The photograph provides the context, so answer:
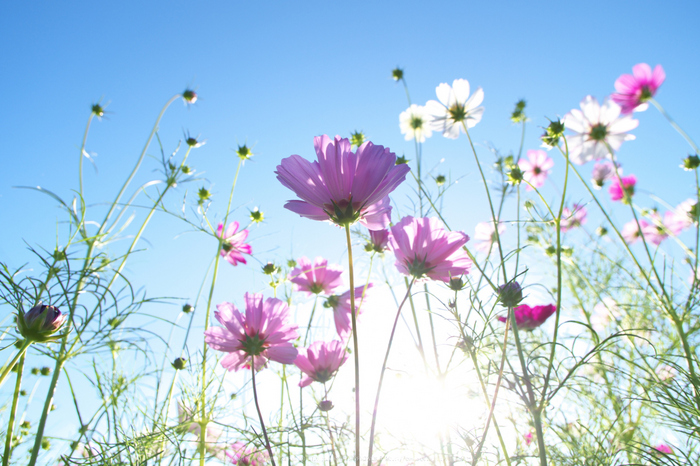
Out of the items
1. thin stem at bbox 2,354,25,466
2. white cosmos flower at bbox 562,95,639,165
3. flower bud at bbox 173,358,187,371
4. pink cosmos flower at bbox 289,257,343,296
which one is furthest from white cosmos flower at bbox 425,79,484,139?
thin stem at bbox 2,354,25,466

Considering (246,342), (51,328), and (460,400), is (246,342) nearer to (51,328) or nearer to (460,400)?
(51,328)

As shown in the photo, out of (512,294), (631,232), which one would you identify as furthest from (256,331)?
(631,232)

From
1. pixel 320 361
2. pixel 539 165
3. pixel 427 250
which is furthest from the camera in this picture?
pixel 539 165

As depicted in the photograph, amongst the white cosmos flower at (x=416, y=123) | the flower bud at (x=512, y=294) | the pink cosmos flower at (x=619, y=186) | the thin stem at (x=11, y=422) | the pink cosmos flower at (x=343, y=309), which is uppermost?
the pink cosmos flower at (x=619, y=186)

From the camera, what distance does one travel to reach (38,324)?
57cm

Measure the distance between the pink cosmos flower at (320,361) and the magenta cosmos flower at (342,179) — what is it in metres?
0.40

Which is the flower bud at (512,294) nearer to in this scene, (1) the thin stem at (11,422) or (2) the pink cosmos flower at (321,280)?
(2) the pink cosmos flower at (321,280)

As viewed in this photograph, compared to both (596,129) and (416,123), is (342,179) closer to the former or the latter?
(416,123)

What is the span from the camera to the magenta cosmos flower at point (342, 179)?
0.49m

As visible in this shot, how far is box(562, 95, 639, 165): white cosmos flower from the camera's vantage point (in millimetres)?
1282

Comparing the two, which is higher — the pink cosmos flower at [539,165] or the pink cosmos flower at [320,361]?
the pink cosmos flower at [539,165]

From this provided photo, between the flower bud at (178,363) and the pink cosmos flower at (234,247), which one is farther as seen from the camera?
the pink cosmos flower at (234,247)

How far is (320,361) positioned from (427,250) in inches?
15.0

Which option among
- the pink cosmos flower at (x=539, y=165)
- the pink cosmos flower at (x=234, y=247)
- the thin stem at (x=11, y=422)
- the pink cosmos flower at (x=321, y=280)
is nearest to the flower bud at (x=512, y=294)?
the pink cosmos flower at (x=321, y=280)
